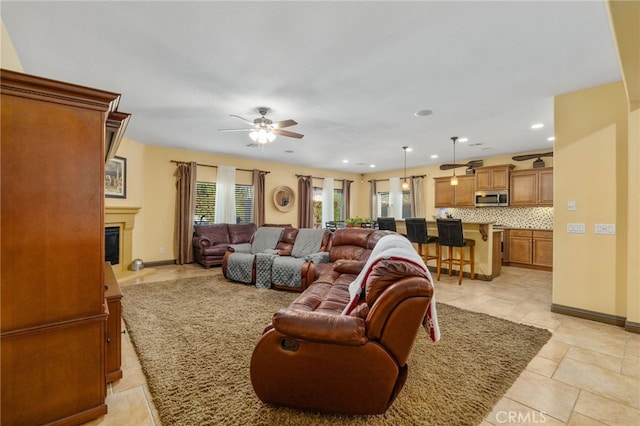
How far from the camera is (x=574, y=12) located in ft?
6.48

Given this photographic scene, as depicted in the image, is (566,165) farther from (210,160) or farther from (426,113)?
(210,160)

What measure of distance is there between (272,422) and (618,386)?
8.11 feet

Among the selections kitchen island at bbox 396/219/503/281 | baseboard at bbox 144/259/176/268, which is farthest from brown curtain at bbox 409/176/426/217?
baseboard at bbox 144/259/176/268

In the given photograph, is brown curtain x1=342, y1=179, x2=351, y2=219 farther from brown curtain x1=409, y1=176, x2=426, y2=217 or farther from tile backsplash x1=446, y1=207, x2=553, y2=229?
tile backsplash x1=446, y1=207, x2=553, y2=229

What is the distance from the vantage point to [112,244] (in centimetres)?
512

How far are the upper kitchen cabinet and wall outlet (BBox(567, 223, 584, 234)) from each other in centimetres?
360

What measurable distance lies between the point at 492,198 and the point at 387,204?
3448 millimetres

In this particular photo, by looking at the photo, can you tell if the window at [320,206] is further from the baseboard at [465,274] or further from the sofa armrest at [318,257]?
the sofa armrest at [318,257]

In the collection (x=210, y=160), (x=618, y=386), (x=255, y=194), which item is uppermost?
(x=210, y=160)

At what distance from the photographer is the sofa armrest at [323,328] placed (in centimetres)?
147

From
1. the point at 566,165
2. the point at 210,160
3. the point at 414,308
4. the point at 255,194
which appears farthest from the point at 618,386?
the point at 210,160

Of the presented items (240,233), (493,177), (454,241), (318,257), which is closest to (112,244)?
(240,233)

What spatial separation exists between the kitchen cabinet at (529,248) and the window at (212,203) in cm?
655

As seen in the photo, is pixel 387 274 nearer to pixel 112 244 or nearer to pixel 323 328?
pixel 323 328
